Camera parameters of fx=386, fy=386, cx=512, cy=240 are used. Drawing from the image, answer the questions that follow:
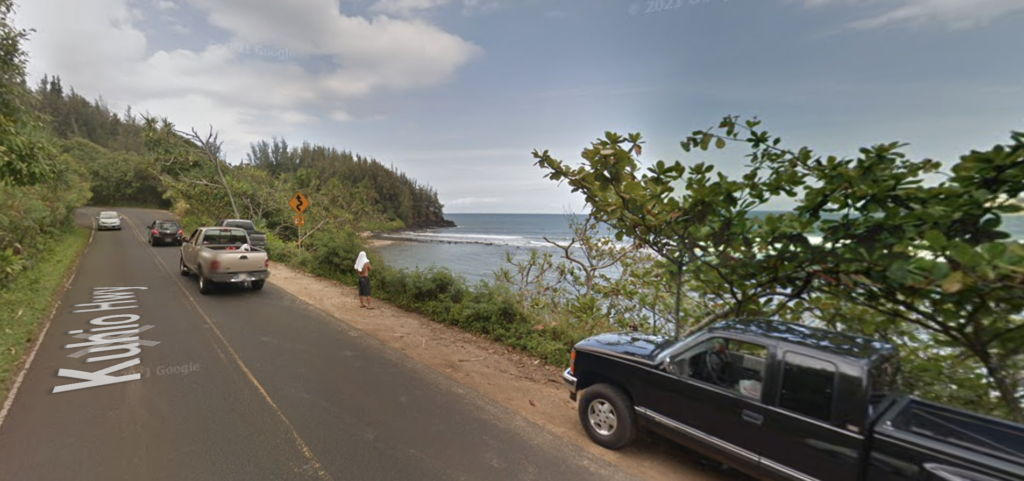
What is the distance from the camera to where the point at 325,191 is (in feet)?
99.1

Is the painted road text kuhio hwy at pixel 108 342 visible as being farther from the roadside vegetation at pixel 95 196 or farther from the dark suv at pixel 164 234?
the dark suv at pixel 164 234

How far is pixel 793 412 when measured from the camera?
2857 mm

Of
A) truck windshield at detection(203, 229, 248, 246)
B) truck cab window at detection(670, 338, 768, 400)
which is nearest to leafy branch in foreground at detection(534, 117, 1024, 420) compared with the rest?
truck cab window at detection(670, 338, 768, 400)

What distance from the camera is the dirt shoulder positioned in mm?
3656

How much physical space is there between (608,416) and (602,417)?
8 centimetres

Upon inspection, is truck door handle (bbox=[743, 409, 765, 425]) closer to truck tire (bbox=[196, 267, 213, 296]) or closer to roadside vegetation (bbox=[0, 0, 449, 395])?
roadside vegetation (bbox=[0, 0, 449, 395])

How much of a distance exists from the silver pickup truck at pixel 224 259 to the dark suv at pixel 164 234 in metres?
12.7

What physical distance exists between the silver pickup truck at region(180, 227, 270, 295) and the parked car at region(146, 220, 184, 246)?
12743 mm

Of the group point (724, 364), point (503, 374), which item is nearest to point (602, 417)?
point (724, 364)

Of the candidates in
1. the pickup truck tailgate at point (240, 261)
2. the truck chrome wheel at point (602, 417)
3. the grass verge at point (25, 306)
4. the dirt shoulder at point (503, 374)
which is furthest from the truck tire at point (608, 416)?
the pickup truck tailgate at point (240, 261)

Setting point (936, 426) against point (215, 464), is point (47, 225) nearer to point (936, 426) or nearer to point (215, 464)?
point (215, 464)

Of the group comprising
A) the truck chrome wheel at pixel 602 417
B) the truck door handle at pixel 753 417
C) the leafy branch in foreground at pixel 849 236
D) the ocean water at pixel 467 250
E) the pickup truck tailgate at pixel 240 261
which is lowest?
the ocean water at pixel 467 250

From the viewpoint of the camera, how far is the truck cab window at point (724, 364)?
3240mm

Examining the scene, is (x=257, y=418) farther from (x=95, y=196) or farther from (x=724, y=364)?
(x=95, y=196)
